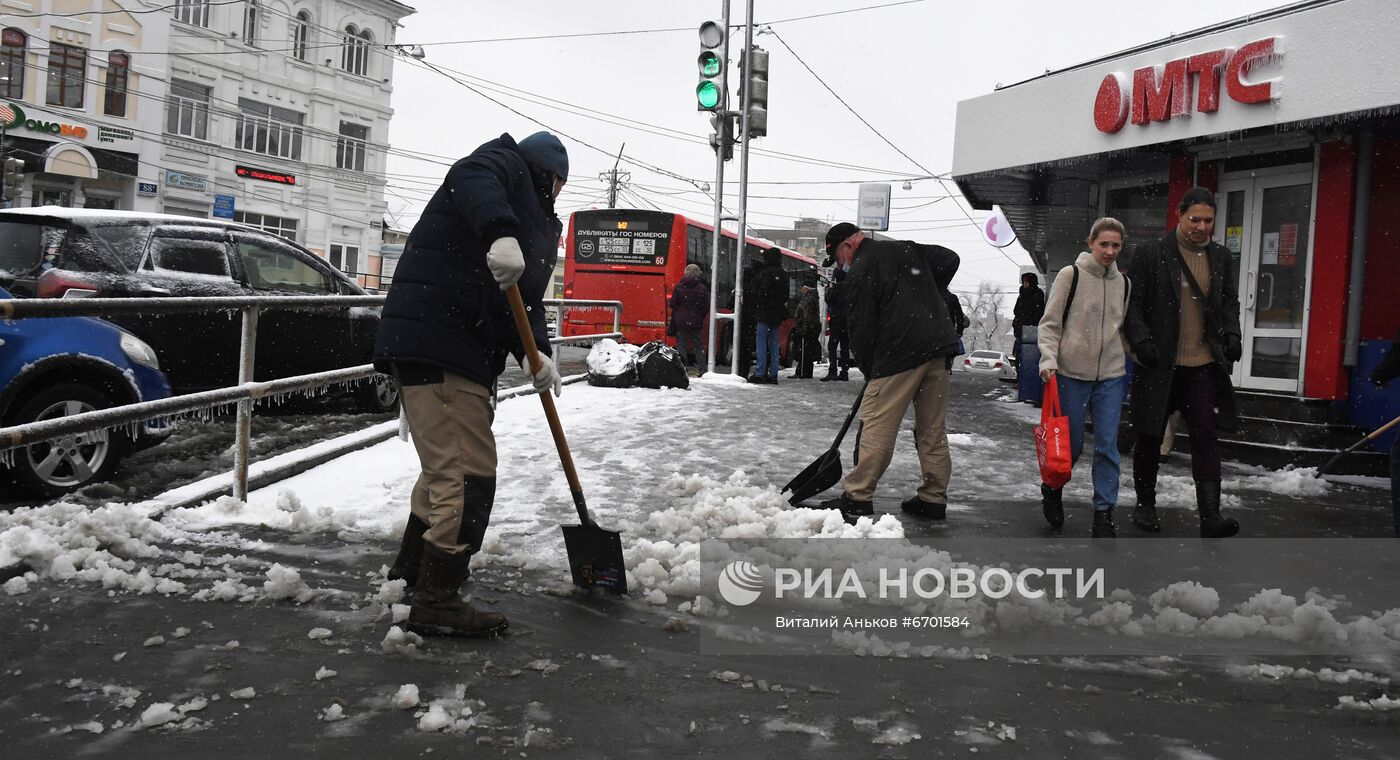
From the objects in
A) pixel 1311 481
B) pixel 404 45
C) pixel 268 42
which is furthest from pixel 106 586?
pixel 268 42

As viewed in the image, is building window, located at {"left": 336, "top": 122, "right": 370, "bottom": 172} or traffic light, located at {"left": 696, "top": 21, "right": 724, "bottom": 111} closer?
traffic light, located at {"left": 696, "top": 21, "right": 724, "bottom": 111}

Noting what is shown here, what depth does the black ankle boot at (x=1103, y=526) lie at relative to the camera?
5.56 m

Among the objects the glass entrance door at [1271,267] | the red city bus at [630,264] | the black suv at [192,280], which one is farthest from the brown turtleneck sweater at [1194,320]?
the red city bus at [630,264]

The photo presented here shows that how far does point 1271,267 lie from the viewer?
36.0 ft

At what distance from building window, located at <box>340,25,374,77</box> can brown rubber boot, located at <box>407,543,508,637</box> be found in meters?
44.8

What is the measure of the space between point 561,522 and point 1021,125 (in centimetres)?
985

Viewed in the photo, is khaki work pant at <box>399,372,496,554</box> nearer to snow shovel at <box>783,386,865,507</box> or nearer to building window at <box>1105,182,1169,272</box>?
snow shovel at <box>783,386,865,507</box>

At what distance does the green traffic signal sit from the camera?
47.0ft

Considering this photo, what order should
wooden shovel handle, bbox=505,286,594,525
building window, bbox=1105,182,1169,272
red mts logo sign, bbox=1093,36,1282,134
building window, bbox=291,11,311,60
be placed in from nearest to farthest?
wooden shovel handle, bbox=505,286,594,525
red mts logo sign, bbox=1093,36,1282,134
building window, bbox=1105,182,1169,272
building window, bbox=291,11,311,60

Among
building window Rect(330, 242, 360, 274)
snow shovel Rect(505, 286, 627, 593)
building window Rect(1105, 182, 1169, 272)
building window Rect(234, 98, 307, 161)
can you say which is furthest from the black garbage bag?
building window Rect(330, 242, 360, 274)

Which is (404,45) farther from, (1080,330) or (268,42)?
(1080,330)

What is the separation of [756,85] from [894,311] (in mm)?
9945

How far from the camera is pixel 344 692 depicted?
3002mm

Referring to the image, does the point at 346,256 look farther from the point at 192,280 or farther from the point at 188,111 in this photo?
the point at 192,280
